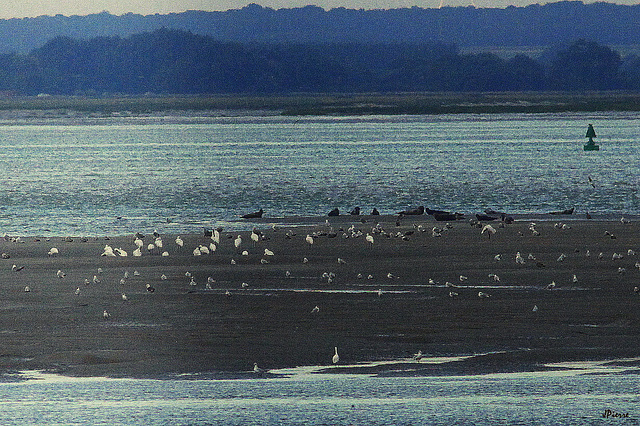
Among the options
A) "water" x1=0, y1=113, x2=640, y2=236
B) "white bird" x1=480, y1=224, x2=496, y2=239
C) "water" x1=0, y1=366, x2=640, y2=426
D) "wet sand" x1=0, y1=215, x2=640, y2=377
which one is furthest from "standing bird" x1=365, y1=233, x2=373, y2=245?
"water" x1=0, y1=366, x2=640, y2=426

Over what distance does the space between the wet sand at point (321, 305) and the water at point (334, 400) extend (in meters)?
0.55

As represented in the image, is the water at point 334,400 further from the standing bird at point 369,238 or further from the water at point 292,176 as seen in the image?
the water at point 292,176

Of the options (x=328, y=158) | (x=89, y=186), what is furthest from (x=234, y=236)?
(x=328, y=158)

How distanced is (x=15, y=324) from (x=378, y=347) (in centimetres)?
440

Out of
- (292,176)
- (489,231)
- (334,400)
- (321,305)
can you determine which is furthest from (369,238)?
(292,176)

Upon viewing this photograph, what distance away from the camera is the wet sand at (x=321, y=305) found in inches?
494

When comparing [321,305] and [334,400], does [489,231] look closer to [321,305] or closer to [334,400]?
[321,305]

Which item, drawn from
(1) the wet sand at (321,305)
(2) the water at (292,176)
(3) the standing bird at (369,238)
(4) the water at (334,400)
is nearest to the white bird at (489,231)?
(1) the wet sand at (321,305)

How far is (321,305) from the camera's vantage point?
51.4 feet

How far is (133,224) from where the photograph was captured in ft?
98.0

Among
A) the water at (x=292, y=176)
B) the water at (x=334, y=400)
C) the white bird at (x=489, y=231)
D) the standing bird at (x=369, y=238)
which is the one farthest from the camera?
the water at (x=292, y=176)

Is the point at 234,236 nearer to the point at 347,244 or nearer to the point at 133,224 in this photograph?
the point at 347,244

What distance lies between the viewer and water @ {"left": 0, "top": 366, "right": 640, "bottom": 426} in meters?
9.97

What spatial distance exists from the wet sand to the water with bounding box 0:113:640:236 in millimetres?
7041
